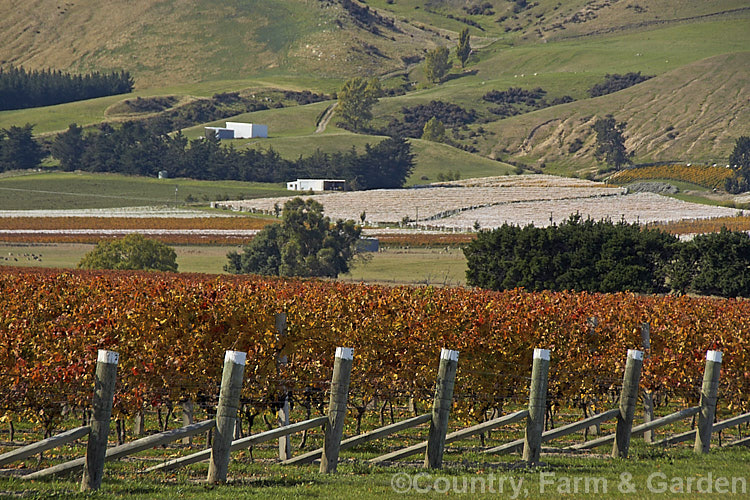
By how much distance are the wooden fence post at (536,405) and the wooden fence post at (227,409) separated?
4.49 meters

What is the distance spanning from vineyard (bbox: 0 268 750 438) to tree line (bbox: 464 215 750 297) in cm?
3167

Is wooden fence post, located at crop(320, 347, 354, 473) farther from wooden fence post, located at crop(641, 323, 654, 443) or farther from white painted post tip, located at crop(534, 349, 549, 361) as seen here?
wooden fence post, located at crop(641, 323, 654, 443)

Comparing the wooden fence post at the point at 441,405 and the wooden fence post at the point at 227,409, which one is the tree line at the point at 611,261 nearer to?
the wooden fence post at the point at 441,405

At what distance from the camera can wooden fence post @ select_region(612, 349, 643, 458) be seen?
48.5 feet

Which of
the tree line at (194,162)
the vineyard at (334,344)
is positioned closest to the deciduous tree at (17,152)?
the tree line at (194,162)

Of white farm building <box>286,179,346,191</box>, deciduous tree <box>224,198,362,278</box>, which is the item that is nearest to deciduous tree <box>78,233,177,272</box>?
deciduous tree <box>224,198,362,278</box>

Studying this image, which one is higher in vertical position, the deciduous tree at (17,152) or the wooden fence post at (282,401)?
the deciduous tree at (17,152)

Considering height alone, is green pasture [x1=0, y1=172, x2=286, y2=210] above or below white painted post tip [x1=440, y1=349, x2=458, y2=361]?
below

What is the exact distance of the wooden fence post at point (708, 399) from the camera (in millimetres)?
15383

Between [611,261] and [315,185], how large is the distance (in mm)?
127737

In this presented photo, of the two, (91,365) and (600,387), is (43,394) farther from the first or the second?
(600,387)

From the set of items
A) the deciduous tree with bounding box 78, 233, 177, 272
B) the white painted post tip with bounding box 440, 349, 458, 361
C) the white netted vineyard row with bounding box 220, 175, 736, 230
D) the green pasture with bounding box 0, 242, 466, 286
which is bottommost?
the green pasture with bounding box 0, 242, 466, 286

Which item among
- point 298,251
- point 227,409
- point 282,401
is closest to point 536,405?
point 282,401

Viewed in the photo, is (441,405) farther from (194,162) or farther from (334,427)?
(194,162)
